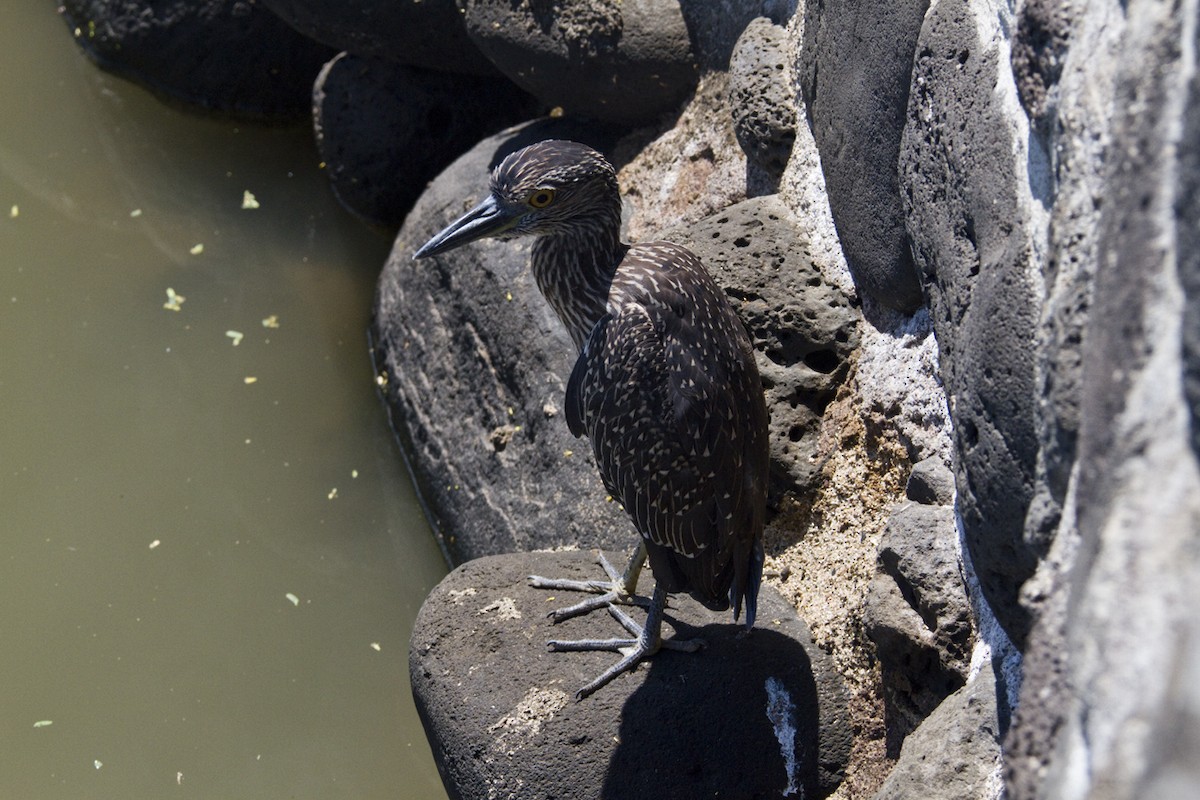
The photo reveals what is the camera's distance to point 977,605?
9.45 feet

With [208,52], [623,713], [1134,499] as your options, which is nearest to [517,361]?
[623,713]

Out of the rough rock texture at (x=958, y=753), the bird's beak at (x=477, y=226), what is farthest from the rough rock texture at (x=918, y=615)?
the bird's beak at (x=477, y=226)

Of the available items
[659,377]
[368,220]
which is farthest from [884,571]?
[368,220]

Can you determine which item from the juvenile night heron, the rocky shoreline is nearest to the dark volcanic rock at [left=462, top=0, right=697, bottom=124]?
the rocky shoreline

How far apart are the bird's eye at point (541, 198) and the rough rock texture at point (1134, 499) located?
1.70 metres

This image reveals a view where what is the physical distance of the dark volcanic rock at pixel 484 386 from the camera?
4.34 m

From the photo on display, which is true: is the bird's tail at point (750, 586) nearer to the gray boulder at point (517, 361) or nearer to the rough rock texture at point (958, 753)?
the gray boulder at point (517, 361)

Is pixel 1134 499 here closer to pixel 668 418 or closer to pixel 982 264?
pixel 982 264

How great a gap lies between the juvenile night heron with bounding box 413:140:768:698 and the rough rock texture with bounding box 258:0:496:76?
225 cm

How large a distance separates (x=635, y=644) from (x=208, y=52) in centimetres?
432

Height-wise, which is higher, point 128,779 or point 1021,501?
point 1021,501

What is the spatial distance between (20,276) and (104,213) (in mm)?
525

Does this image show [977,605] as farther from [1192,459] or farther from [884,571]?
[1192,459]

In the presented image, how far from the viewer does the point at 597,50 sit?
480 centimetres
